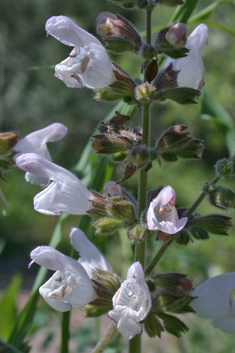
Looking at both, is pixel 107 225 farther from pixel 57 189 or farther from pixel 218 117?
pixel 218 117

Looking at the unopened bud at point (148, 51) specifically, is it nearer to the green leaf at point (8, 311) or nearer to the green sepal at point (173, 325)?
the green sepal at point (173, 325)

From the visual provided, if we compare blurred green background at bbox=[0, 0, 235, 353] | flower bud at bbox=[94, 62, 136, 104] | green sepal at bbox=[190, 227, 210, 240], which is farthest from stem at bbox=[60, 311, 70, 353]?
blurred green background at bbox=[0, 0, 235, 353]

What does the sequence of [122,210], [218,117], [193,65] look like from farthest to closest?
[218,117], [193,65], [122,210]

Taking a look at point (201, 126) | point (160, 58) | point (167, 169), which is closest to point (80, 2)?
point (201, 126)

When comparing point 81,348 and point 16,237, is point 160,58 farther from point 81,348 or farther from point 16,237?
point 16,237

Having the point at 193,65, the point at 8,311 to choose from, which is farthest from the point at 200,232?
the point at 8,311
